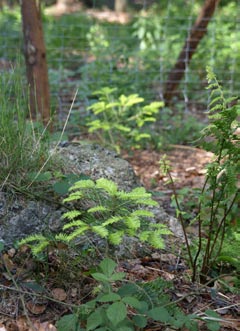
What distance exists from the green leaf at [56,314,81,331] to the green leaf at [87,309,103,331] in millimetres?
84

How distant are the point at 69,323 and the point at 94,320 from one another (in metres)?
0.13

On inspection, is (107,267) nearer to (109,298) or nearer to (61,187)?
(109,298)

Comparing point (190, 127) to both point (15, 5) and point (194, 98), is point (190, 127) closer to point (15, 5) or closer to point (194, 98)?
point (194, 98)

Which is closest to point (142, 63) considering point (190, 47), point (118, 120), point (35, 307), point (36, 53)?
point (190, 47)

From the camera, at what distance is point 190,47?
626 cm

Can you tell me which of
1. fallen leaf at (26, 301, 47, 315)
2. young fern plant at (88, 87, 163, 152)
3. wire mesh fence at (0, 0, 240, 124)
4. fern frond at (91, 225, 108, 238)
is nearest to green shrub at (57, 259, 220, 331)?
fern frond at (91, 225, 108, 238)

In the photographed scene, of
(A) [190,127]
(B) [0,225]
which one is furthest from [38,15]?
(B) [0,225]

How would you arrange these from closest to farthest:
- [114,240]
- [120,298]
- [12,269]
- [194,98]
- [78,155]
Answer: [120,298], [114,240], [12,269], [78,155], [194,98]

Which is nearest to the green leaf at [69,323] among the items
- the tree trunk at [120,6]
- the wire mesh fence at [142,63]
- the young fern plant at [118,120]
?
the young fern plant at [118,120]

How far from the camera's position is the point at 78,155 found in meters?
3.52

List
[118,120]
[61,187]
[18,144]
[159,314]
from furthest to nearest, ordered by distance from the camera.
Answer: [118,120], [18,144], [61,187], [159,314]

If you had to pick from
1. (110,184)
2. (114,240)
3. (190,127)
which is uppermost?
(110,184)

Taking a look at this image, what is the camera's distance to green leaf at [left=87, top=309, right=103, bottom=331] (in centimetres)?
225

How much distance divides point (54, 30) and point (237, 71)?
3133mm
